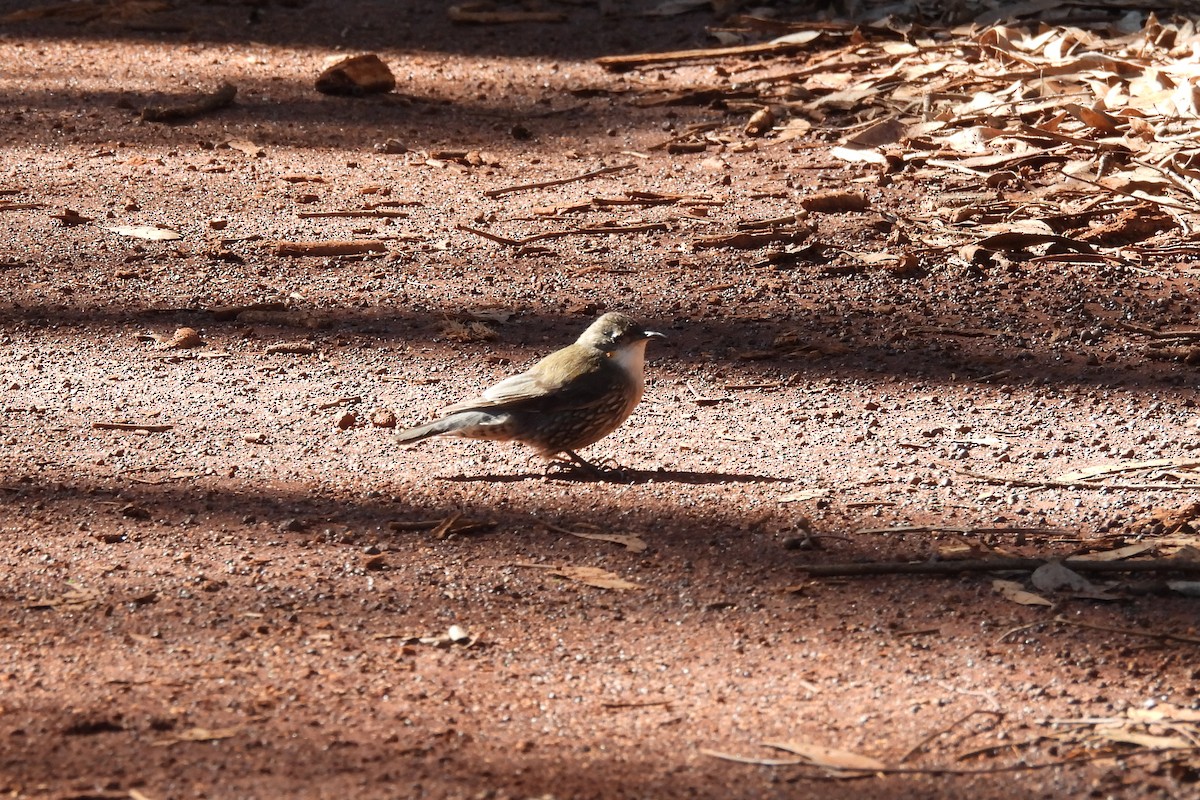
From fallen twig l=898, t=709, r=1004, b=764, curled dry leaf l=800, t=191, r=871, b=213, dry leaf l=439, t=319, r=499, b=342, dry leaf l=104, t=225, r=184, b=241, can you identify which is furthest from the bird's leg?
dry leaf l=104, t=225, r=184, b=241

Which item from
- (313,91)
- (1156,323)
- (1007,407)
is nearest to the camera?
(1007,407)

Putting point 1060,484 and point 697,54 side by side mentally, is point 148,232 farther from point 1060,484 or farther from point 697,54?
point 1060,484

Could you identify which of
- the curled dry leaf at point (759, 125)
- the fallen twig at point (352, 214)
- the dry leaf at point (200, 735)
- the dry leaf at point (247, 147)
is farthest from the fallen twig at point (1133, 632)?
the dry leaf at point (247, 147)

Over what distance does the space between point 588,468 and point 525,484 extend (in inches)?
10.3

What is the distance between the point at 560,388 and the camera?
5.25 meters

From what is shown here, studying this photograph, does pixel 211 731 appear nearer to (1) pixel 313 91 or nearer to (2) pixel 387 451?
(2) pixel 387 451

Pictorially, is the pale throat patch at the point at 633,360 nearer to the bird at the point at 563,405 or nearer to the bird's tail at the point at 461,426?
the bird at the point at 563,405

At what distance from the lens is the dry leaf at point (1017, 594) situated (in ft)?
13.1

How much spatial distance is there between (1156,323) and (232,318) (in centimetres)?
410

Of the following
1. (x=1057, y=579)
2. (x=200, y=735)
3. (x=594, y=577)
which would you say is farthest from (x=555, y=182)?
(x=200, y=735)

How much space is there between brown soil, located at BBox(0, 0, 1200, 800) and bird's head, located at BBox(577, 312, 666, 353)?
1.39ft

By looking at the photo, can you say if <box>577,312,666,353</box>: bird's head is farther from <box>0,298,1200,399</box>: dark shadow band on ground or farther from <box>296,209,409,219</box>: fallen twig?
<box>296,209,409,219</box>: fallen twig

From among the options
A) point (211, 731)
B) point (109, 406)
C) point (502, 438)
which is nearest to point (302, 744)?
point (211, 731)

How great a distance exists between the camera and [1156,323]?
21.4ft
